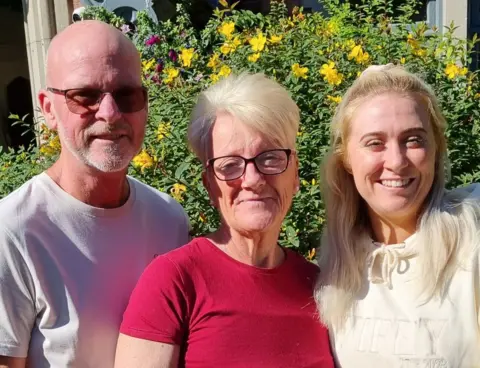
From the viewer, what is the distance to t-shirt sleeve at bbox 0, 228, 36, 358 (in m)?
1.81

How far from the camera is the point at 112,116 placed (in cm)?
195

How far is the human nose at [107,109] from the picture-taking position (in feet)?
6.37

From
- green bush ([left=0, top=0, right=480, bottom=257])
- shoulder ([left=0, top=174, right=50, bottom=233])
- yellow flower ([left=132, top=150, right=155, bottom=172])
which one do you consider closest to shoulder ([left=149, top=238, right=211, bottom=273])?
shoulder ([left=0, top=174, right=50, bottom=233])

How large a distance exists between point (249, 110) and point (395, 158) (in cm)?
48

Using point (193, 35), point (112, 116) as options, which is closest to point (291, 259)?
point (112, 116)

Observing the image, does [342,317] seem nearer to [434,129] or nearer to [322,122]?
[434,129]

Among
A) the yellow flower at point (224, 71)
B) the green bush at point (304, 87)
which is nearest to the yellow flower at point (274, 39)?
the green bush at point (304, 87)

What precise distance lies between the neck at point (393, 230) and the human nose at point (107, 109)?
94 cm

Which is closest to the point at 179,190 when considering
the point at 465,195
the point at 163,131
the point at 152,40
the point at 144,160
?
the point at 144,160

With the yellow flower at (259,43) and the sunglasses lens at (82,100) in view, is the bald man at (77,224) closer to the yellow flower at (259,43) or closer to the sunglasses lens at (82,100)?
the sunglasses lens at (82,100)

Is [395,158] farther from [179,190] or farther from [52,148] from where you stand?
[52,148]

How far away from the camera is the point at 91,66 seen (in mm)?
1933

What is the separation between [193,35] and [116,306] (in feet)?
12.0

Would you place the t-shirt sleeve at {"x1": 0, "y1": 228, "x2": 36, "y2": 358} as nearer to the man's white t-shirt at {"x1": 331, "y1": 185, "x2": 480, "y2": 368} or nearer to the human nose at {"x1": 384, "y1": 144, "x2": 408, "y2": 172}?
the man's white t-shirt at {"x1": 331, "y1": 185, "x2": 480, "y2": 368}
